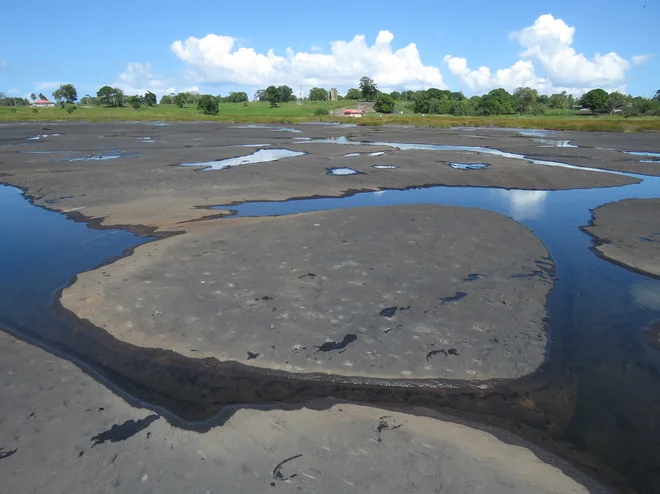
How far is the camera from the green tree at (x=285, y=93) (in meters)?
189

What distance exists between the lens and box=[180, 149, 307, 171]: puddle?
28586mm

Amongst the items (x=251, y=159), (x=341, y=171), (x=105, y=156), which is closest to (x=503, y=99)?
(x=251, y=159)

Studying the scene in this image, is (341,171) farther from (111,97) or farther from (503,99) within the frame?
(111,97)

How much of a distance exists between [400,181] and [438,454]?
64.3 ft

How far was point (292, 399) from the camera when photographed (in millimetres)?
6473

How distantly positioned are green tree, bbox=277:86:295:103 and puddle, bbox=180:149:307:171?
160034mm

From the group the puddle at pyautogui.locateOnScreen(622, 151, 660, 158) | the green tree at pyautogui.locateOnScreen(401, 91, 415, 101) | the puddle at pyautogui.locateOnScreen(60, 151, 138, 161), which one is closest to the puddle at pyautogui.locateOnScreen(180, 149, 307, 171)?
the puddle at pyautogui.locateOnScreen(60, 151, 138, 161)

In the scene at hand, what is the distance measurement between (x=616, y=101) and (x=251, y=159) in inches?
5155

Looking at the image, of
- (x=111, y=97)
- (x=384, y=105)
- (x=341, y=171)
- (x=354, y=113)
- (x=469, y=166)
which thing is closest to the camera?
(x=341, y=171)

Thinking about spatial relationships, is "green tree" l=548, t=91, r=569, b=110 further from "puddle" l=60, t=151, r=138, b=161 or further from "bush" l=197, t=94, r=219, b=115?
"puddle" l=60, t=151, r=138, b=161

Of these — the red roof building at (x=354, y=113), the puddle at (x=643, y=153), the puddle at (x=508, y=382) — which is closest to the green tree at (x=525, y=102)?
the red roof building at (x=354, y=113)

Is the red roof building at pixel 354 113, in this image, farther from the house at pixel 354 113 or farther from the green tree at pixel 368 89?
the green tree at pixel 368 89

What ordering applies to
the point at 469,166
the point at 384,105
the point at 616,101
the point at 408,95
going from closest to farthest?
the point at 469,166 → the point at 616,101 → the point at 384,105 → the point at 408,95

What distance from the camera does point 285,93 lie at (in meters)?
192
